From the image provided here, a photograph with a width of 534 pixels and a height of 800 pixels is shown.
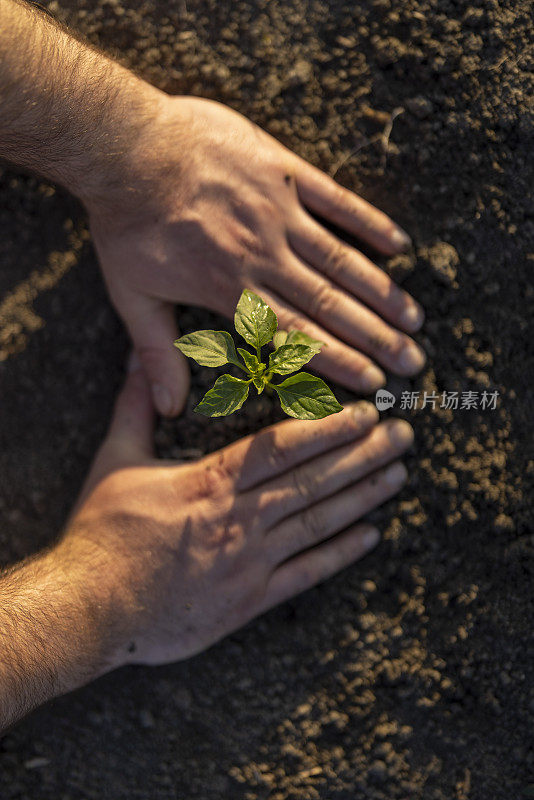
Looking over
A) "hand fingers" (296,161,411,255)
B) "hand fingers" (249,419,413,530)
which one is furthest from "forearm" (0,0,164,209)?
"hand fingers" (249,419,413,530)

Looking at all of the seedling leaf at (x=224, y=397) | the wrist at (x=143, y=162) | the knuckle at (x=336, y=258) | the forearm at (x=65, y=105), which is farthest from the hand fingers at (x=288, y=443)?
the forearm at (x=65, y=105)

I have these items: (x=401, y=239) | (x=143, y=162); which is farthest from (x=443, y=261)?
(x=143, y=162)

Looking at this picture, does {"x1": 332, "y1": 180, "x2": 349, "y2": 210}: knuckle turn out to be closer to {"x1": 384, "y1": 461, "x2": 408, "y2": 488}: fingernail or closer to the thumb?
the thumb

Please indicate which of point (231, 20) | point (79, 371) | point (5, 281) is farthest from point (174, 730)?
point (231, 20)

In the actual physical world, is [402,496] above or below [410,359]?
below

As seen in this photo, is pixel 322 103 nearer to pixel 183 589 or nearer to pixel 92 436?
pixel 92 436

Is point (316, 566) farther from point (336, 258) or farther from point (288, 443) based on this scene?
point (336, 258)

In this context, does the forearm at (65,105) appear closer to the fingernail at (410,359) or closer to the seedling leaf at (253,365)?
the seedling leaf at (253,365)
